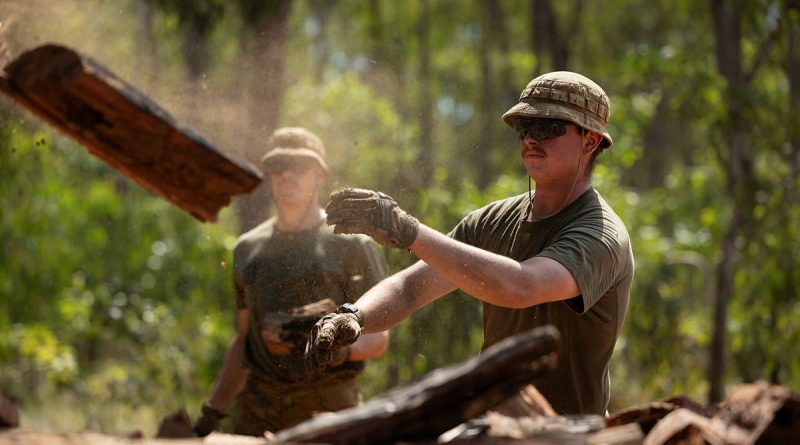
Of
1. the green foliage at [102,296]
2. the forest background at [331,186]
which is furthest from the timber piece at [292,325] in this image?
the green foliage at [102,296]

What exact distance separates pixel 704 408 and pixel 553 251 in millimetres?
890

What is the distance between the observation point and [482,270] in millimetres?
3518

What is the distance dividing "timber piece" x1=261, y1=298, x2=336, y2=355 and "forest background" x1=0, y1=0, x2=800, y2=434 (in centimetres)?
210

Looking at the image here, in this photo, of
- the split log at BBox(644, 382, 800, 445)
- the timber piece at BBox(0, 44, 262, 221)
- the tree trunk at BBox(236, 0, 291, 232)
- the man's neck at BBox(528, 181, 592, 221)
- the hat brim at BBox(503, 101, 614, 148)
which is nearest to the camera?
the split log at BBox(644, 382, 800, 445)

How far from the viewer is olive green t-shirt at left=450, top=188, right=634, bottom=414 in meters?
3.71

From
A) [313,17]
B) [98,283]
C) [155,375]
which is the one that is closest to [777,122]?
[155,375]

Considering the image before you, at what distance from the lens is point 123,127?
150 inches

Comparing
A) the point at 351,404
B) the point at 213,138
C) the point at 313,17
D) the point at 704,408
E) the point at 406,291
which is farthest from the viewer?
the point at 313,17

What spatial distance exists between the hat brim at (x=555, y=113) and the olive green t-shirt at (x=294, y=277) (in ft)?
4.26

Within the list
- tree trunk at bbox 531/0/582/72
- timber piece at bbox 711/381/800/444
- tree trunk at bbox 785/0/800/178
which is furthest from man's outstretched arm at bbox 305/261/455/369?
tree trunk at bbox 531/0/582/72

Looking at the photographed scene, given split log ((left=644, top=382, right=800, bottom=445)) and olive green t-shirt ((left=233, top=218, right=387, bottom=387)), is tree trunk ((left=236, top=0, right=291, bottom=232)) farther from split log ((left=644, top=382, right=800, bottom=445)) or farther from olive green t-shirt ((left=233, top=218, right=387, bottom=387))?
split log ((left=644, top=382, right=800, bottom=445))

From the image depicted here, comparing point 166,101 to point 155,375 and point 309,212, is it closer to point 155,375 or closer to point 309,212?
point 309,212

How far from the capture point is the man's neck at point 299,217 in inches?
204

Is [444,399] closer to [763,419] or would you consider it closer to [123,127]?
[763,419]
